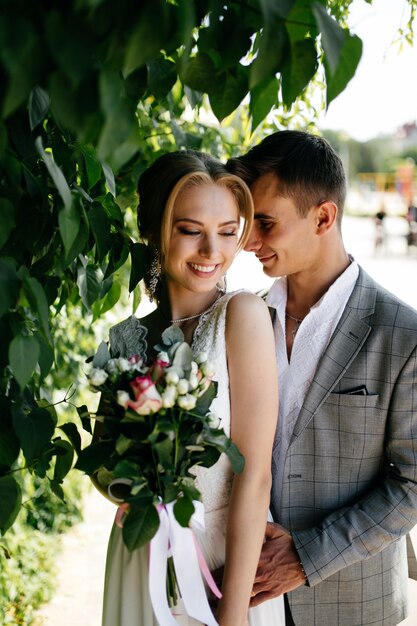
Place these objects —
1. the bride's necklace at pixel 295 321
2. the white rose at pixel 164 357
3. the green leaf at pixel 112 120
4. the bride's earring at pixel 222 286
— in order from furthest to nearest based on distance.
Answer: the bride's necklace at pixel 295 321 < the bride's earring at pixel 222 286 < the white rose at pixel 164 357 < the green leaf at pixel 112 120

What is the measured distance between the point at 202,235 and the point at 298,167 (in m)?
0.53

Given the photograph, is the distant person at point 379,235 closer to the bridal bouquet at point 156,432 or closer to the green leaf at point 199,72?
the bridal bouquet at point 156,432

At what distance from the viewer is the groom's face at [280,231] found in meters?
2.21

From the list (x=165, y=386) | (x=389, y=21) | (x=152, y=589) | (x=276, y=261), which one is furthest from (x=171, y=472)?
(x=389, y=21)

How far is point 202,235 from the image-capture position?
186cm

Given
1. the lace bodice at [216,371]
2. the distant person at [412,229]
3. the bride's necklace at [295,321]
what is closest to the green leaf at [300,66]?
the lace bodice at [216,371]

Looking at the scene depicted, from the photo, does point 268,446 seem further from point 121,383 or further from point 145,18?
point 145,18

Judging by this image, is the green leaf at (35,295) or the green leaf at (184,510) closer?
the green leaf at (35,295)

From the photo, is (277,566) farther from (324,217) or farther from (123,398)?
(324,217)

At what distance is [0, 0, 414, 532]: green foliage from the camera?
2.41 ft

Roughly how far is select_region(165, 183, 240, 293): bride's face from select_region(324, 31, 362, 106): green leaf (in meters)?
0.97

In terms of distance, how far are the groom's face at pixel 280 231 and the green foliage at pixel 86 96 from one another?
583 millimetres

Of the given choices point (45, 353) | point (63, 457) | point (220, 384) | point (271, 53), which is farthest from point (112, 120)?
point (220, 384)

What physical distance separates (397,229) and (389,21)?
30876mm
